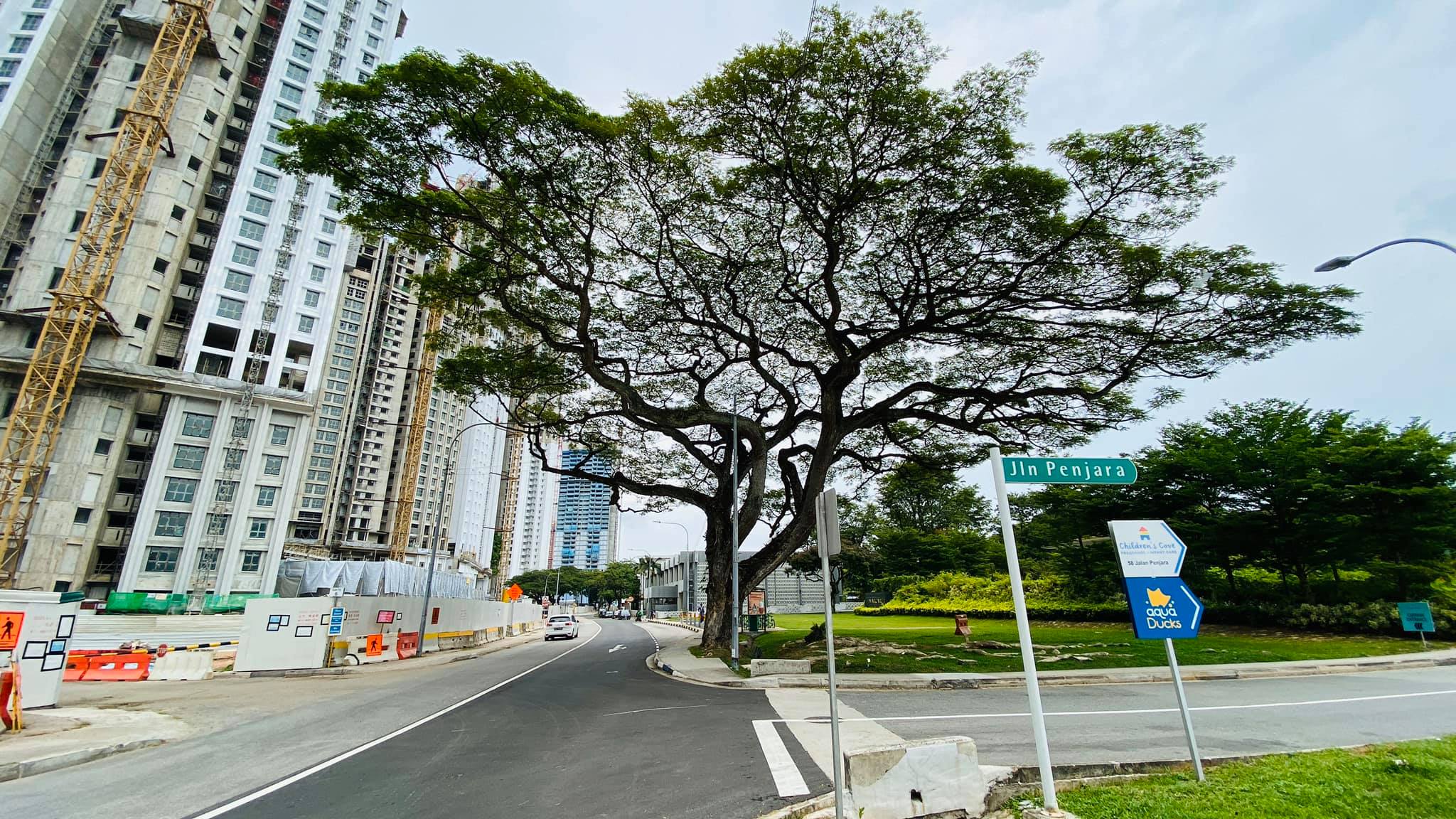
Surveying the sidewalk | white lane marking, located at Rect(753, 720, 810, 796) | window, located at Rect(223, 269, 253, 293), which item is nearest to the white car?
the sidewalk

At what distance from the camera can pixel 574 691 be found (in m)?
13.5

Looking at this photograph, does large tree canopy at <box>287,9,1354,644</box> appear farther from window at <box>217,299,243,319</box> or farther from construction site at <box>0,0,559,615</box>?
window at <box>217,299,243,319</box>

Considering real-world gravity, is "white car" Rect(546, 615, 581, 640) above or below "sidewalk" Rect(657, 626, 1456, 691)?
below

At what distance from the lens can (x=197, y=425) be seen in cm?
4338

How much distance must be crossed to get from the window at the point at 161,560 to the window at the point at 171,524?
3.33 feet

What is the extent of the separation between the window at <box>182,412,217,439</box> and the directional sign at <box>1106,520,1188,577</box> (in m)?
56.4

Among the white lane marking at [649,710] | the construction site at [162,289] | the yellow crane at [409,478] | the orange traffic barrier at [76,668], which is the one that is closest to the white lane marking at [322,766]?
the white lane marking at [649,710]

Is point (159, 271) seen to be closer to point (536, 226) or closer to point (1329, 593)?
point (536, 226)

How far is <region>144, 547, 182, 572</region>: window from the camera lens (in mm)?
40469

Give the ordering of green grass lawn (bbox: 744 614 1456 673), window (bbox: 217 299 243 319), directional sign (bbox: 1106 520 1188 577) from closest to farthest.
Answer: directional sign (bbox: 1106 520 1188 577), green grass lawn (bbox: 744 614 1456 673), window (bbox: 217 299 243 319)

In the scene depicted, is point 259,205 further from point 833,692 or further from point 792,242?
point 833,692

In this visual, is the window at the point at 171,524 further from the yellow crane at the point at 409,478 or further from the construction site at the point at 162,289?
the yellow crane at the point at 409,478

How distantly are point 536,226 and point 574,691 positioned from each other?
11.2 meters

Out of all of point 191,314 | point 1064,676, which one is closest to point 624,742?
point 1064,676
